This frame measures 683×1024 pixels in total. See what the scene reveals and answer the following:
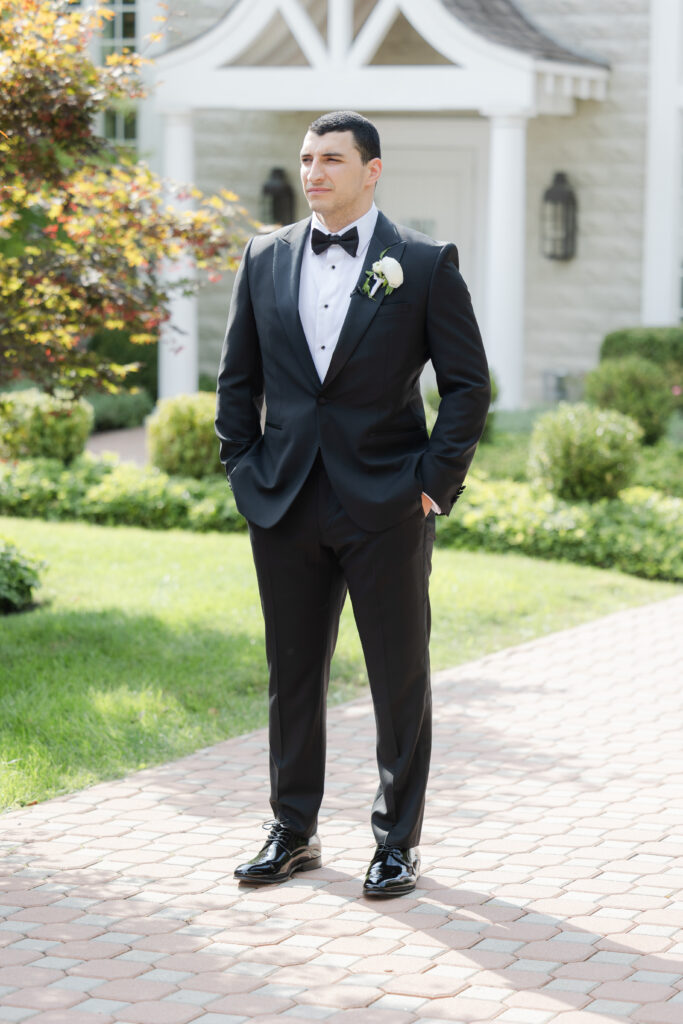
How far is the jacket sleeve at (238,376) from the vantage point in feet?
14.3

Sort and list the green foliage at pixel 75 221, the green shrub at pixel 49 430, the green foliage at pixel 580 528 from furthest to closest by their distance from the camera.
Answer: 1. the green shrub at pixel 49 430
2. the green foliage at pixel 580 528
3. the green foliage at pixel 75 221

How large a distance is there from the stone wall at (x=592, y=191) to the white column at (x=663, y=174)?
0.12m

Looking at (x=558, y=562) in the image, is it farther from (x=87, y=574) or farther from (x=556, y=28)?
(x=556, y=28)

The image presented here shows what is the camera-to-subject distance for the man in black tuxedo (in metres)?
4.18

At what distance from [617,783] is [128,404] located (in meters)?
11.5

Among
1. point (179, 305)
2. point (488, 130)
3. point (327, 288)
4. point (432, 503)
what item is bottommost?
point (432, 503)

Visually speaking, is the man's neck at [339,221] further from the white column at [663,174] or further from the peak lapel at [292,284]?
the white column at [663,174]

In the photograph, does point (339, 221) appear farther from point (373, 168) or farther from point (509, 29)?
point (509, 29)

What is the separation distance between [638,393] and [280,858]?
972cm

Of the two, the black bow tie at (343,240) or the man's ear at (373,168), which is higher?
the man's ear at (373,168)

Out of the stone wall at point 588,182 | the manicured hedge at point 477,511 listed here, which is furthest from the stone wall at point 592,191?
the manicured hedge at point 477,511

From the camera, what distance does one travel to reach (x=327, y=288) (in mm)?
4293

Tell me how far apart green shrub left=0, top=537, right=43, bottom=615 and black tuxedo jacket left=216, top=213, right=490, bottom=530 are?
4.00 metres

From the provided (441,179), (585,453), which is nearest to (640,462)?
(585,453)
